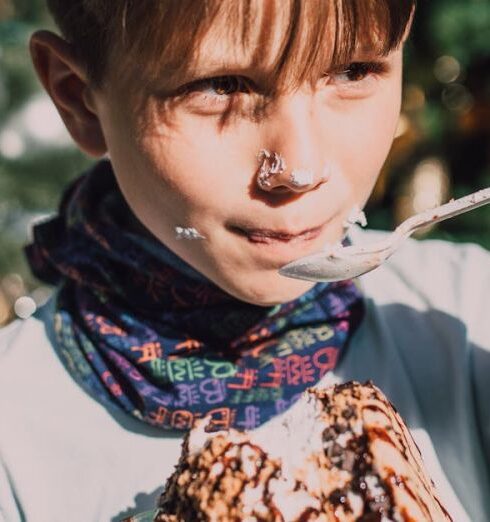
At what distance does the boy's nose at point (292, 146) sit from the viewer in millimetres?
638

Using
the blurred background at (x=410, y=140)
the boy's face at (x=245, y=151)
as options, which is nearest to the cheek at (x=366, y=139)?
the boy's face at (x=245, y=151)

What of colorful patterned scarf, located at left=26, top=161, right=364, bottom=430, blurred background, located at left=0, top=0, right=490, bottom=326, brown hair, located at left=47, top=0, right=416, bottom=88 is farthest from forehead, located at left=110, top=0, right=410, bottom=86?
blurred background, located at left=0, top=0, right=490, bottom=326

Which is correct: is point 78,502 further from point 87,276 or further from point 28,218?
point 28,218

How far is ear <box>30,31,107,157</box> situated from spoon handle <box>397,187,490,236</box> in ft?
1.03

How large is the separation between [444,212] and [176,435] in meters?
0.34

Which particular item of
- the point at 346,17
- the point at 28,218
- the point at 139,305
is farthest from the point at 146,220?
the point at 28,218

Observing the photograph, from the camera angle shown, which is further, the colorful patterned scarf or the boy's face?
the colorful patterned scarf

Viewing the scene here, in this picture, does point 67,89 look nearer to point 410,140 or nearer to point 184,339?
point 184,339

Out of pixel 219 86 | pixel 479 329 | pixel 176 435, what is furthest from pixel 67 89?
pixel 479 329

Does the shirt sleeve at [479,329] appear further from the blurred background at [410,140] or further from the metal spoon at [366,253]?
the blurred background at [410,140]

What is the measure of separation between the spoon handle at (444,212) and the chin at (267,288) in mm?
111

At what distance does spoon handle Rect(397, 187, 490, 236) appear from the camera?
64cm

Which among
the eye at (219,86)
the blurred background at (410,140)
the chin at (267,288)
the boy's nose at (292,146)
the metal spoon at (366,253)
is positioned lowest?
the chin at (267,288)

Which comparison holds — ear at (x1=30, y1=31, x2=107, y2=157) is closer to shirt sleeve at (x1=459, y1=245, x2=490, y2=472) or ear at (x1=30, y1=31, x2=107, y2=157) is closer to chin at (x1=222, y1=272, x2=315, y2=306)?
chin at (x1=222, y1=272, x2=315, y2=306)
